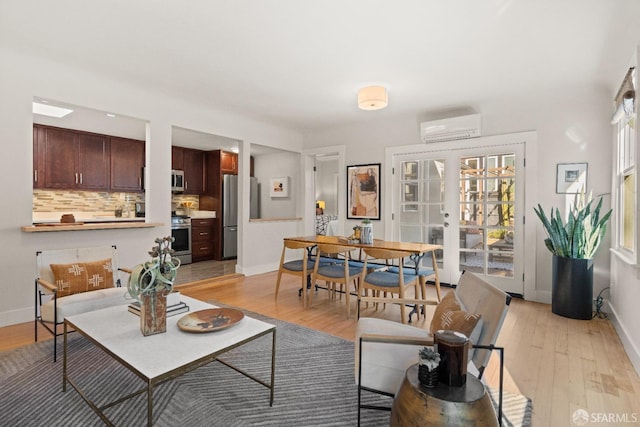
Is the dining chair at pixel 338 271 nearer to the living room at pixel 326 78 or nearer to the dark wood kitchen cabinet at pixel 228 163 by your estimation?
the living room at pixel 326 78

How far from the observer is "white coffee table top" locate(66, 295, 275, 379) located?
1.52 m

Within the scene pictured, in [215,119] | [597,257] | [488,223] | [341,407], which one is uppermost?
[215,119]

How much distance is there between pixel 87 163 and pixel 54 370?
4.30 meters

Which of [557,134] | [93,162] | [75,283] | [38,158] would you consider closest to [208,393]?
[75,283]

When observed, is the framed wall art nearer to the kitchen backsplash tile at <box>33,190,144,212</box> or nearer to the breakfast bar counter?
the breakfast bar counter

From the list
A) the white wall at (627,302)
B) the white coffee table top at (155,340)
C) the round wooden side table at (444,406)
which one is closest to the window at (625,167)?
the white wall at (627,302)

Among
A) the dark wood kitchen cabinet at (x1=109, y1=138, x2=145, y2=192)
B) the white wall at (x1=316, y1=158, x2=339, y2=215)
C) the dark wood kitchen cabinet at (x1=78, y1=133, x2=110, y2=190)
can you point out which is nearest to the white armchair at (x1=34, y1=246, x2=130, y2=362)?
the dark wood kitchen cabinet at (x1=78, y1=133, x2=110, y2=190)

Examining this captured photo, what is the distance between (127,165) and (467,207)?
18.7 ft

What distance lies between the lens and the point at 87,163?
5555mm

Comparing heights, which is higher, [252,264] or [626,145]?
[626,145]

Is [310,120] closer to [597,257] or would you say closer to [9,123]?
[9,123]

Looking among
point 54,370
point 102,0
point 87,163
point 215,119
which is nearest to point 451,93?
point 215,119

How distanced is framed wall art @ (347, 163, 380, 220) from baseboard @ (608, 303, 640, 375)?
119 inches

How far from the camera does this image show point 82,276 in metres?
2.89
